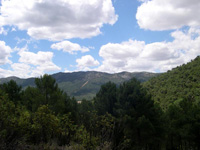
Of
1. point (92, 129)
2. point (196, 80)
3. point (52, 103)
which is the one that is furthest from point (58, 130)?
point (196, 80)

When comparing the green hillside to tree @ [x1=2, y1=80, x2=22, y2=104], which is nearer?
tree @ [x1=2, y1=80, x2=22, y2=104]

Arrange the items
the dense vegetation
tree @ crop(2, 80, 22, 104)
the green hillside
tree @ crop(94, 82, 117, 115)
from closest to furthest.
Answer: the dense vegetation < tree @ crop(2, 80, 22, 104) < tree @ crop(94, 82, 117, 115) < the green hillside

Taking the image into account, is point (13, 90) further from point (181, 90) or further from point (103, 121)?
point (181, 90)

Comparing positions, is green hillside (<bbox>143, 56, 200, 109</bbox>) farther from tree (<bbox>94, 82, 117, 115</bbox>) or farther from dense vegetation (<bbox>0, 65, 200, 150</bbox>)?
tree (<bbox>94, 82, 117, 115</bbox>)

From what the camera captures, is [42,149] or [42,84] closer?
[42,149]

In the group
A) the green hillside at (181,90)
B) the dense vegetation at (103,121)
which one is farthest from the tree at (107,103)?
the green hillside at (181,90)

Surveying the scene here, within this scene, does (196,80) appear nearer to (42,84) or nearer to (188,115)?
(188,115)

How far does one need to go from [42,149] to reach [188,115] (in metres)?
21.8

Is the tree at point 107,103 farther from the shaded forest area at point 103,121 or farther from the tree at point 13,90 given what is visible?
the tree at point 13,90

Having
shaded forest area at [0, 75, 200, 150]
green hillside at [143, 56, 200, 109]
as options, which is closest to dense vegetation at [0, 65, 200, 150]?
shaded forest area at [0, 75, 200, 150]

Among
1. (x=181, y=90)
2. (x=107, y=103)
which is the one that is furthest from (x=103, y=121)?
(x=181, y=90)

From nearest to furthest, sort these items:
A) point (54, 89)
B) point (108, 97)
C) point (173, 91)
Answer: point (54, 89) → point (108, 97) → point (173, 91)

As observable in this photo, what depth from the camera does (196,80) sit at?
5319 centimetres

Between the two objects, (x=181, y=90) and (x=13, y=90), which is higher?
(x=13, y=90)
